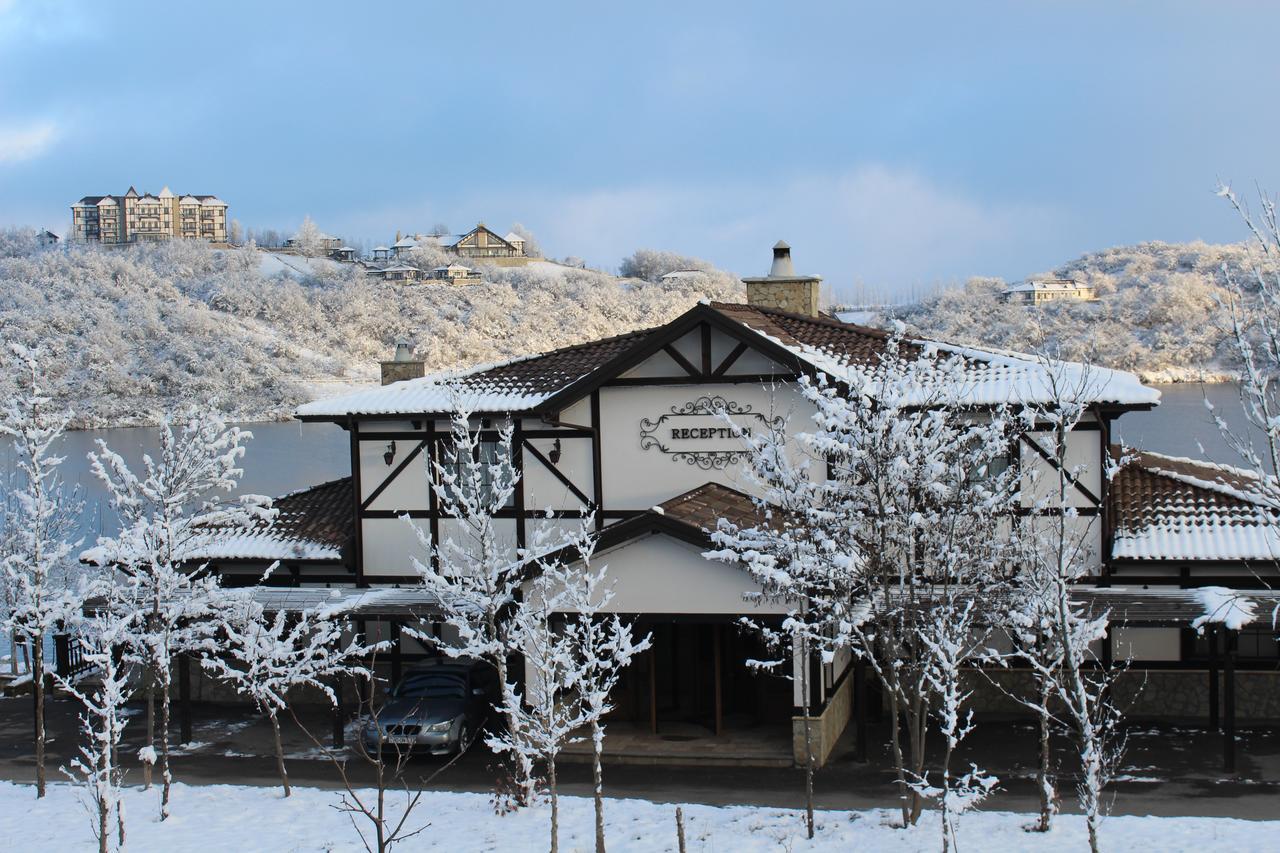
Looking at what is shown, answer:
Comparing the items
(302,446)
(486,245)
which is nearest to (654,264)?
(486,245)

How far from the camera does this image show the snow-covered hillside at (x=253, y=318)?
378 feet

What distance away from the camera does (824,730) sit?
1711cm

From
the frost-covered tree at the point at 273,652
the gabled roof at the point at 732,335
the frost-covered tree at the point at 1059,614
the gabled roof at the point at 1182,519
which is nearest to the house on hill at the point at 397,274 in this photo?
the gabled roof at the point at 732,335

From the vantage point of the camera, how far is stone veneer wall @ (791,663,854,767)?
16.9 m

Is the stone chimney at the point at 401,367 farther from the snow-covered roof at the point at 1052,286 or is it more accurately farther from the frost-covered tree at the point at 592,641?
the snow-covered roof at the point at 1052,286

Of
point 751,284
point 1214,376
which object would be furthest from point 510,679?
point 1214,376

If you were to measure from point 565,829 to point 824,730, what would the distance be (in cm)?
407

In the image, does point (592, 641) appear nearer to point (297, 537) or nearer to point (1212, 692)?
point (297, 537)

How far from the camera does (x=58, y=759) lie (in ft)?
60.9

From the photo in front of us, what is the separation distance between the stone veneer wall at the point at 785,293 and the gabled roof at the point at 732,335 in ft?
6.83

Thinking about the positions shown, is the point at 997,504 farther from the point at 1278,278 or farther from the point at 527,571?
the point at 527,571

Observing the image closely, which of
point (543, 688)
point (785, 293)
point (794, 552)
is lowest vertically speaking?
point (543, 688)

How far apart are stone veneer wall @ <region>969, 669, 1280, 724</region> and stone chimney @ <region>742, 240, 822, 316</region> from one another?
30.0ft

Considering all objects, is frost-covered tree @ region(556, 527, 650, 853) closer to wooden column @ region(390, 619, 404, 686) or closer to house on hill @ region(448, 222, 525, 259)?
wooden column @ region(390, 619, 404, 686)
